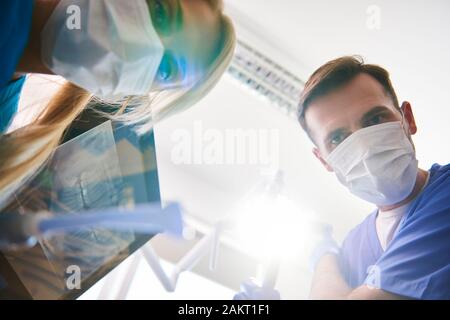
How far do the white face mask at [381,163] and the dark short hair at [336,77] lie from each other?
110 millimetres

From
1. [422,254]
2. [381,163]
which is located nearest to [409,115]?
[381,163]

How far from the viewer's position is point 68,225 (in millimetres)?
824

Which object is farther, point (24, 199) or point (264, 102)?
point (264, 102)

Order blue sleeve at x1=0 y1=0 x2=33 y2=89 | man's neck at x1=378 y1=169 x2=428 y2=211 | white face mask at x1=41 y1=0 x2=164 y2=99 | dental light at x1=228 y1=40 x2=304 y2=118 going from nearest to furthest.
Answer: blue sleeve at x1=0 y1=0 x2=33 y2=89 < white face mask at x1=41 y1=0 x2=164 y2=99 < man's neck at x1=378 y1=169 x2=428 y2=211 < dental light at x1=228 y1=40 x2=304 y2=118

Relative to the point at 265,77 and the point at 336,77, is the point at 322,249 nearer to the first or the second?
the point at 336,77

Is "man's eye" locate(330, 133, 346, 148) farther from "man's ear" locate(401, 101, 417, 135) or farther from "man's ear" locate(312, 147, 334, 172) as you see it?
"man's ear" locate(401, 101, 417, 135)

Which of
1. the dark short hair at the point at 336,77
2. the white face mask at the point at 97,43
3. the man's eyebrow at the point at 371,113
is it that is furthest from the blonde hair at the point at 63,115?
the man's eyebrow at the point at 371,113

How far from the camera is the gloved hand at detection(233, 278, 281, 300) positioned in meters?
0.90

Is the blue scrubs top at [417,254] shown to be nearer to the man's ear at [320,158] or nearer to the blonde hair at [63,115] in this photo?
the man's ear at [320,158]

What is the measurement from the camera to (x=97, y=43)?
0.74 metres

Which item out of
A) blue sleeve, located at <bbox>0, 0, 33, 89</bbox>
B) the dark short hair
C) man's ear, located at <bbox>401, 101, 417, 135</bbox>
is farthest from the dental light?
blue sleeve, located at <bbox>0, 0, 33, 89</bbox>

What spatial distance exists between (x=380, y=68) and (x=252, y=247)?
23.6 inches
